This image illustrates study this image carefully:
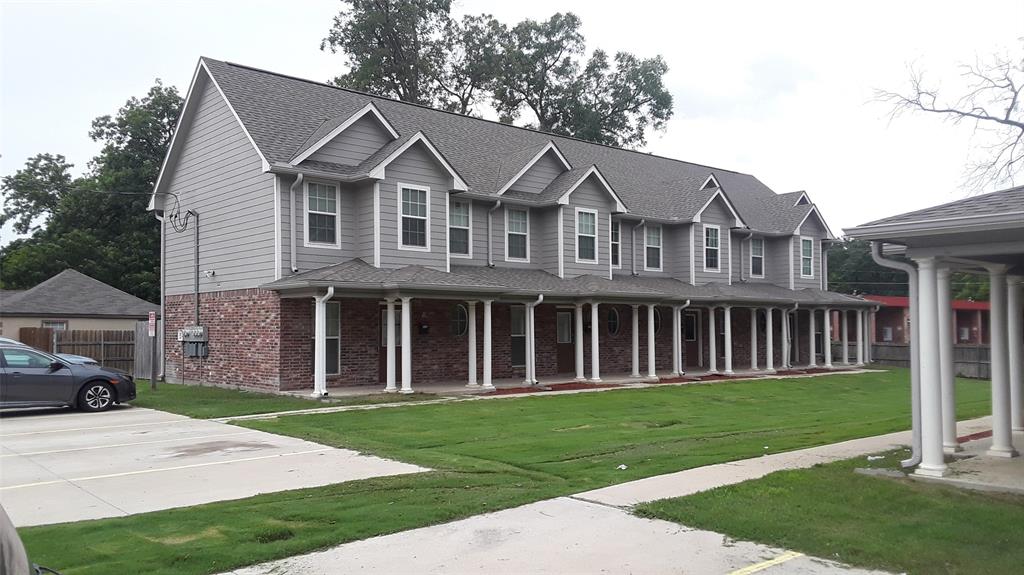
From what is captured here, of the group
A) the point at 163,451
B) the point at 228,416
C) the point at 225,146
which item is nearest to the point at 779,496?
the point at 163,451

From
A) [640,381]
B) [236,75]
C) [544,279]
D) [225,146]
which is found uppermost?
[236,75]

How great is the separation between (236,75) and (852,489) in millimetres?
19518

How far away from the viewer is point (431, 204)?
2139 centimetres

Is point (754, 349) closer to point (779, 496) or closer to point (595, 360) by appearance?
point (595, 360)

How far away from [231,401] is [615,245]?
14.9 m

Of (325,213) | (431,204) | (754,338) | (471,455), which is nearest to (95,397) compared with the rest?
(325,213)

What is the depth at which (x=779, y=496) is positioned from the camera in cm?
802

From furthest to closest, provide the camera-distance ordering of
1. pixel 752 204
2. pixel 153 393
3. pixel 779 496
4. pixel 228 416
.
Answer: pixel 752 204
pixel 153 393
pixel 228 416
pixel 779 496

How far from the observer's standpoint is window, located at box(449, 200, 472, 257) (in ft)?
74.9

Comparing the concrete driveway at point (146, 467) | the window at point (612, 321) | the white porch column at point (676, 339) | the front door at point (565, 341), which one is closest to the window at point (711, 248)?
the white porch column at point (676, 339)

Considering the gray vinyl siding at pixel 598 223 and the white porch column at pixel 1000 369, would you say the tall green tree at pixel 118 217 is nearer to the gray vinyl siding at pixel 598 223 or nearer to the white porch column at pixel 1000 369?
the gray vinyl siding at pixel 598 223

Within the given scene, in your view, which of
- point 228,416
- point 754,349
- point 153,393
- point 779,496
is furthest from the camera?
point 754,349

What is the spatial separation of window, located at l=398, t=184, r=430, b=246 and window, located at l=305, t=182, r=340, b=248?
171 centimetres

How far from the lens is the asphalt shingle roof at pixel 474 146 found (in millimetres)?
20656
